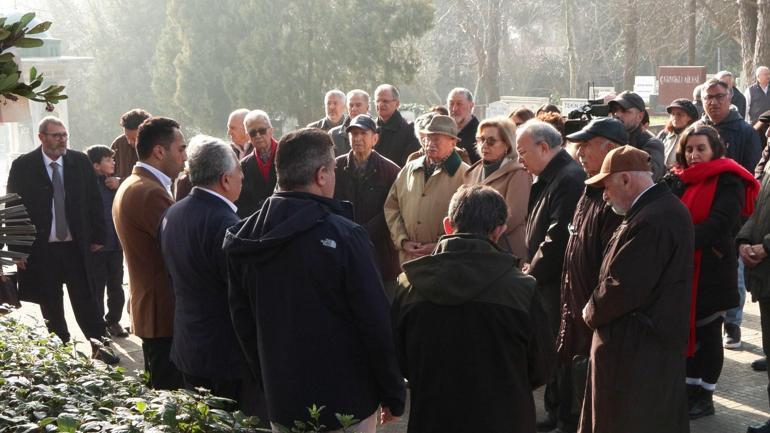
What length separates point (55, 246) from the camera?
8109mm

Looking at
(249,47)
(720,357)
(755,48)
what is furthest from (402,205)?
(249,47)

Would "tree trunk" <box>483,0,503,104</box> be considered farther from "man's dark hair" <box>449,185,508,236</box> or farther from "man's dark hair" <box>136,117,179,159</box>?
"man's dark hair" <box>449,185,508,236</box>

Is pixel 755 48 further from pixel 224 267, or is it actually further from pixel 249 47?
pixel 249 47

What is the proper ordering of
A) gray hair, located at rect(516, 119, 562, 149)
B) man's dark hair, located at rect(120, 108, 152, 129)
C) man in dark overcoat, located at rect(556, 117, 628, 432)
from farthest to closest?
man's dark hair, located at rect(120, 108, 152, 129) < gray hair, located at rect(516, 119, 562, 149) < man in dark overcoat, located at rect(556, 117, 628, 432)

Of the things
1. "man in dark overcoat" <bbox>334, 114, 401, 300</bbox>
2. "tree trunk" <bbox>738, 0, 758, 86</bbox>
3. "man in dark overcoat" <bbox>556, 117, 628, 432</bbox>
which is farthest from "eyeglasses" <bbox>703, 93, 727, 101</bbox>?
"tree trunk" <bbox>738, 0, 758, 86</bbox>

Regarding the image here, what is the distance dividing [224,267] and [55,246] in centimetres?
399

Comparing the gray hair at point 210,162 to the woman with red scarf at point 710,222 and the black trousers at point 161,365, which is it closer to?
the black trousers at point 161,365

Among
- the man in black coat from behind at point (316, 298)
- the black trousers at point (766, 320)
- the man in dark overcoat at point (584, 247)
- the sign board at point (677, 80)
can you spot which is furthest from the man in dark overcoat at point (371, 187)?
the sign board at point (677, 80)

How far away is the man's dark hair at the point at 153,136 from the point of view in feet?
18.2

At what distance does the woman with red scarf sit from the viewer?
240 inches

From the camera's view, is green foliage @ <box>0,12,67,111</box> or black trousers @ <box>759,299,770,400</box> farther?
black trousers @ <box>759,299,770,400</box>

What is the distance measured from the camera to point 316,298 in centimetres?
396

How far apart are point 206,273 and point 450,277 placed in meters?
1.50

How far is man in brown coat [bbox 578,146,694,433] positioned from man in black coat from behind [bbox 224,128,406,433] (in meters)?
1.26
